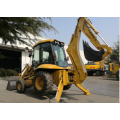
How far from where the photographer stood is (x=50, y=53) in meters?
5.26

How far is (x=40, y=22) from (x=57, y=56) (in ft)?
12.8

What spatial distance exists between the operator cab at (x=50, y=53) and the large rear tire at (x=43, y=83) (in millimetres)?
683

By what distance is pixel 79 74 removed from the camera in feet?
16.1

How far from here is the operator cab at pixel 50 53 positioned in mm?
5221

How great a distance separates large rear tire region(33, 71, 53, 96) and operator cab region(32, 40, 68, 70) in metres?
0.68

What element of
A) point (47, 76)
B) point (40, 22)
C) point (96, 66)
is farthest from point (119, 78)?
point (40, 22)

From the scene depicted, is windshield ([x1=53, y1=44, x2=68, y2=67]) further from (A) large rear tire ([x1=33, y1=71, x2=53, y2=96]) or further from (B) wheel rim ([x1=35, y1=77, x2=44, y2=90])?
(B) wheel rim ([x1=35, y1=77, x2=44, y2=90])

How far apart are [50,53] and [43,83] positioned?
4.47 ft

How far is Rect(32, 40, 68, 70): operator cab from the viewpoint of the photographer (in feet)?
17.1

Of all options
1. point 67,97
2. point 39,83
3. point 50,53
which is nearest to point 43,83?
point 39,83

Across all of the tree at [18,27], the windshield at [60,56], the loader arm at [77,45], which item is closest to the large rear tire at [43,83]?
the windshield at [60,56]

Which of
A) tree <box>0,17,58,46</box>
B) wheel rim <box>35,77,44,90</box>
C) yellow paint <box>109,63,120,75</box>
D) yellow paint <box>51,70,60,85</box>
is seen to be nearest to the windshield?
yellow paint <box>51,70,60,85</box>

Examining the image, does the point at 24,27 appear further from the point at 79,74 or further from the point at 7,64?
the point at 7,64

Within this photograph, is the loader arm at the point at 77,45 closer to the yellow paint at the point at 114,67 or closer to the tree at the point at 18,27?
the tree at the point at 18,27
